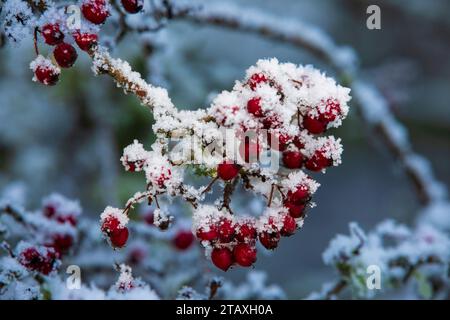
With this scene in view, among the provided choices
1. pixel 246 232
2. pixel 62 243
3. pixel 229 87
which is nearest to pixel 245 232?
pixel 246 232

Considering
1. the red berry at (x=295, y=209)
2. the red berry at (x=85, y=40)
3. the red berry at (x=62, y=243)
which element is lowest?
the red berry at (x=295, y=209)

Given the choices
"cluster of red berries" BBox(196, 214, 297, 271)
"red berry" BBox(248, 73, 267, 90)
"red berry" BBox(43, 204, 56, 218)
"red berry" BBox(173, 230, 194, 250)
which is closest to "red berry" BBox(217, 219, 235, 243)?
"cluster of red berries" BBox(196, 214, 297, 271)

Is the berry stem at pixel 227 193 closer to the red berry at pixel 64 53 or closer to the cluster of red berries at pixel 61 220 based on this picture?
the red berry at pixel 64 53

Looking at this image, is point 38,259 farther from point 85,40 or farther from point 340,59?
point 340,59

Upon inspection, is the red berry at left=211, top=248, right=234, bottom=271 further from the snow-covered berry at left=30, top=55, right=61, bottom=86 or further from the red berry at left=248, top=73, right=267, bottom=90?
the snow-covered berry at left=30, top=55, right=61, bottom=86

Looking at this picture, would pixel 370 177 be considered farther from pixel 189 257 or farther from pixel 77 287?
pixel 77 287

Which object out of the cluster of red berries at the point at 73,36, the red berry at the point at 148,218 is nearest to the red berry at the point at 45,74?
the cluster of red berries at the point at 73,36
